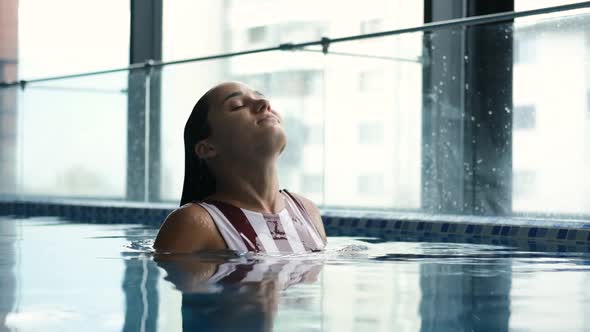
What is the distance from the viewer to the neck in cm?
284

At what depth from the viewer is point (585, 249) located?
392 centimetres

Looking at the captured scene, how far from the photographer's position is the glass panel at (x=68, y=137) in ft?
24.8

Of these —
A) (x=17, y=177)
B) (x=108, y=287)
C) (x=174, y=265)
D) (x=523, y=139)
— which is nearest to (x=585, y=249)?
(x=523, y=139)

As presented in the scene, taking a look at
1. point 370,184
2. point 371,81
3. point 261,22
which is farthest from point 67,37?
point 370,184

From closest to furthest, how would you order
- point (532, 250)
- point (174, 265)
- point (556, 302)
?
point (556, 302), point (174, 265), point (532, 250)

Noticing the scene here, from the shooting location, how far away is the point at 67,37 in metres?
10.6

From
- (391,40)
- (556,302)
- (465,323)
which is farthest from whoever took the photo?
(391,40)

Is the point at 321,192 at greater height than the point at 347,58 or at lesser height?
lesser

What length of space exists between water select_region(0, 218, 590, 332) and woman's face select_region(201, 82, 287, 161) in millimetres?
287

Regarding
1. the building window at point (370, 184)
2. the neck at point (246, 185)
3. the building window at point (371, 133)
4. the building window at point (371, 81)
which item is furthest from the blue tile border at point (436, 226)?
the neck at point (246, 185)

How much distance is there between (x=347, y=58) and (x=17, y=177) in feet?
10.6

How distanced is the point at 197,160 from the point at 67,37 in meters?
8.11

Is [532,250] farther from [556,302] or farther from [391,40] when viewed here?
[391,40]

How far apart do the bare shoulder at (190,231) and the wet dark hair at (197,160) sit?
0.55 feet
